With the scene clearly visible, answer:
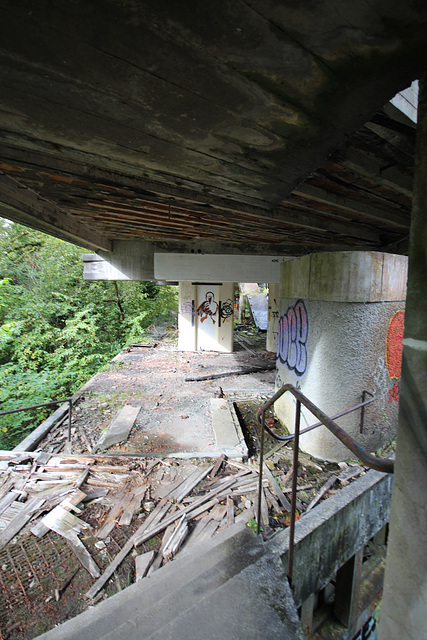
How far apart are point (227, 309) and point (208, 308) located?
0.82m

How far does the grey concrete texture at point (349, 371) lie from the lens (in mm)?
4469

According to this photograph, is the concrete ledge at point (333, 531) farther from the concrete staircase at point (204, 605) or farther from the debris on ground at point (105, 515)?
the debris on ground at point (105, 515)

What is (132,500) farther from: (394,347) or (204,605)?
(394,347)

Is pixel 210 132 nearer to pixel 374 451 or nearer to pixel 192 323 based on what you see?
pixel 374 451

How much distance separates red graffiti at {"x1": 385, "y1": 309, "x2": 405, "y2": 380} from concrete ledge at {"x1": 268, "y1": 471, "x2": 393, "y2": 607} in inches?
68.9

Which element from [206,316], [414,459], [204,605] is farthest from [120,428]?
[206,316]

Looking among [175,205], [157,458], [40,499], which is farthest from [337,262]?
[40,499]

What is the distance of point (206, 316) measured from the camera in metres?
12.4

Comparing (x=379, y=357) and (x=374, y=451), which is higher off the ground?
(x=379, y=357)

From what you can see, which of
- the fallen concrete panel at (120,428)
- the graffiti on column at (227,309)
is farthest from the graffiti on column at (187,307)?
the fallen concrete panel at (120,428)

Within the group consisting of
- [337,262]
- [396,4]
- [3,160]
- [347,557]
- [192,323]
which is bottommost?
[347,557]

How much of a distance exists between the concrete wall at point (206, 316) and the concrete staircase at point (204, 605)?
33.6ft

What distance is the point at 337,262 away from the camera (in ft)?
14.4

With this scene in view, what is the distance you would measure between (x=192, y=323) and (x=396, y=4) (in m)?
11.6
